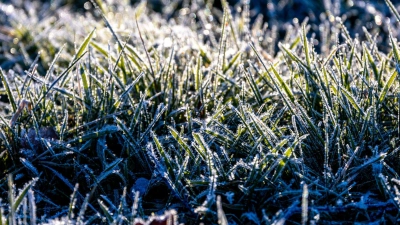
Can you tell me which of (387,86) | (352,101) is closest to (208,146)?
(352,101)

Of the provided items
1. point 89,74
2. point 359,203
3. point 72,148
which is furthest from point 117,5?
point 359,203

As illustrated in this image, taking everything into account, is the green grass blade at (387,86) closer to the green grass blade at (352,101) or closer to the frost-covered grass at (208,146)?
the frost-covered grass at (208,146)

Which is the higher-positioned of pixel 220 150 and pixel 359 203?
pixel 220 150

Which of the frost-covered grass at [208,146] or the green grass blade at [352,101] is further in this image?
the green grass blade at [352,101]

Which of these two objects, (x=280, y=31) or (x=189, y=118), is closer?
(x=189, y=118)

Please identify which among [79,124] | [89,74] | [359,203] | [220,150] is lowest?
[359,203]

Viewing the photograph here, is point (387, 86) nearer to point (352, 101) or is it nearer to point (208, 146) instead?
point (352, 101)

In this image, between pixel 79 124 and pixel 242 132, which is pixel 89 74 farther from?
pixel 242 132

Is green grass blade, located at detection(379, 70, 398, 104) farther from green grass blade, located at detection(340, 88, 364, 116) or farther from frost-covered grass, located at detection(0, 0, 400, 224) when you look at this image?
green grass blade, located at detection(340, 88, 364, 116)

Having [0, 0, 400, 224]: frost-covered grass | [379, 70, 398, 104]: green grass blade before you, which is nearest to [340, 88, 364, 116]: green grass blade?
[0, 0, 400, 224]: frost-covered grass

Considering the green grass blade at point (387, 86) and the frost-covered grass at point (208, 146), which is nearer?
the frost-covered grass at point (208, 146)

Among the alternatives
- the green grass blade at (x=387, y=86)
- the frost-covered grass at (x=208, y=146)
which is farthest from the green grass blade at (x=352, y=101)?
the green grass blade at (x=387, y=86)
